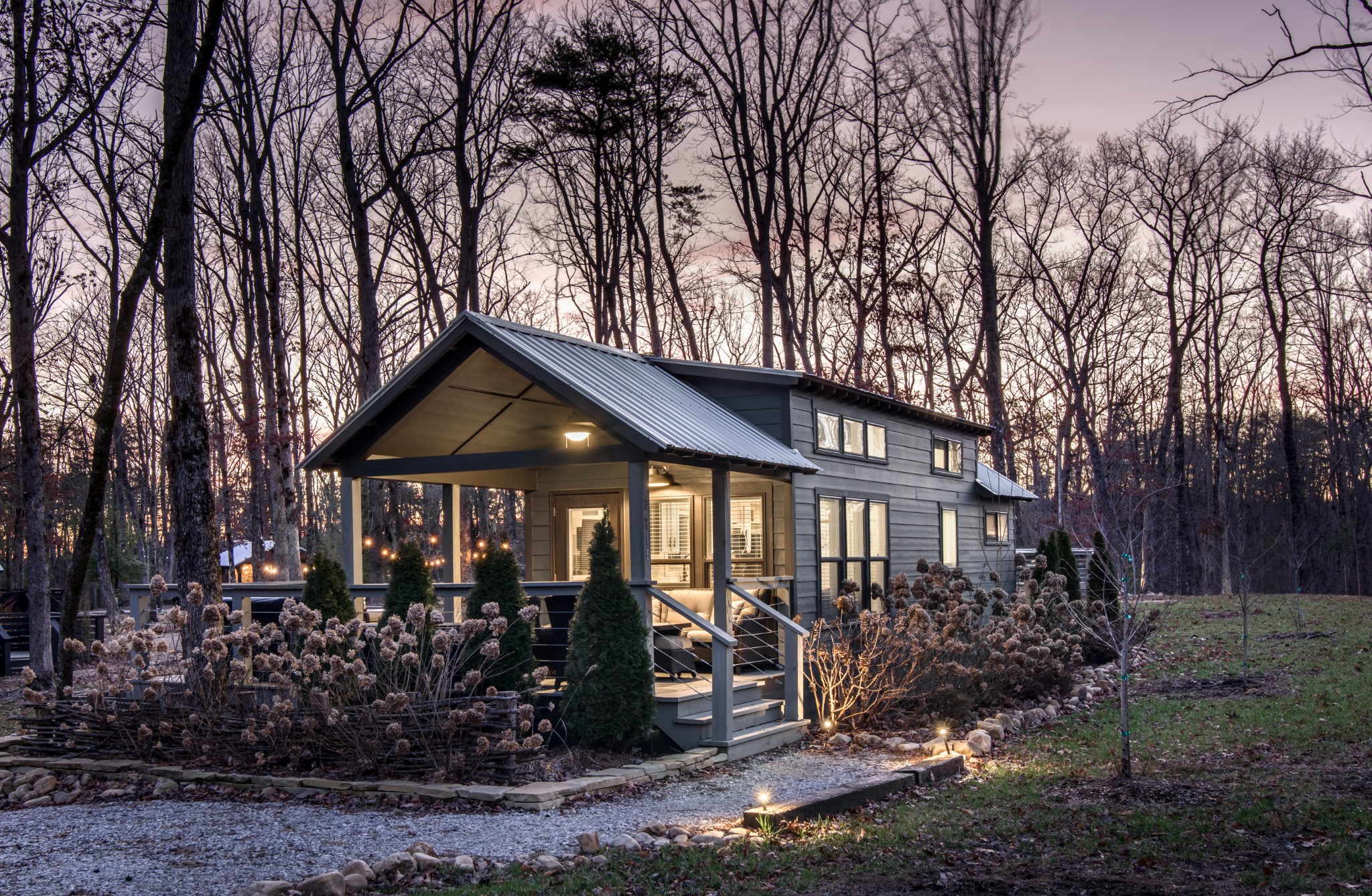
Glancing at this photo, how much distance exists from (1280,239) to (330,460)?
93.6ft

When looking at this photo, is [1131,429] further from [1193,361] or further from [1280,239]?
[1280,239]

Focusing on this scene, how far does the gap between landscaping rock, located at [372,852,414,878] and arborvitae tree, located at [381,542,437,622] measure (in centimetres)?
387

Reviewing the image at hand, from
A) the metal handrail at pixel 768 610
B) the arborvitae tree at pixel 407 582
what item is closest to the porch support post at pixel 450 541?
the arborvitae tree at pixel 407 582

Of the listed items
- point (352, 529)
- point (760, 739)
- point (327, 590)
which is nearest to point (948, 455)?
point (760, 739)

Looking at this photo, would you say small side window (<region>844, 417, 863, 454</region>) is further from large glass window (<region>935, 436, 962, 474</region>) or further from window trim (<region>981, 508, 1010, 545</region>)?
window trim (<region>981, 508, 1010, 545</region>)

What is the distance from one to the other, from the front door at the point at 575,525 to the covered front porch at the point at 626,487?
0.07 ft

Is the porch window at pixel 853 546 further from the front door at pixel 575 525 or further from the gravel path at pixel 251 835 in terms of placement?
the gravel path at pixel 251 835

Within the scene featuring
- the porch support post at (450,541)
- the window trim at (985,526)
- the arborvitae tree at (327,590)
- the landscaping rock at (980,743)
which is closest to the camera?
the landscaping rock at (980,743)

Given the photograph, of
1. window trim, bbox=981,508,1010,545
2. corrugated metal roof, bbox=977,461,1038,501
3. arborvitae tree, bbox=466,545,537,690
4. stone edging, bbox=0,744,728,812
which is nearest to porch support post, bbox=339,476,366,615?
arborvitae tree, bbox=466,545,537,690

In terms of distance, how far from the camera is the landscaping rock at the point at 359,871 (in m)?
Result: 5.99

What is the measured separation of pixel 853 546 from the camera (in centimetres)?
1561

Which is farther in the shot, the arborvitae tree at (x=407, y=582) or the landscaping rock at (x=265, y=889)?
the arborvitae tree at (x=407, y=582)

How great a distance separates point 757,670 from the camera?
13.0 m

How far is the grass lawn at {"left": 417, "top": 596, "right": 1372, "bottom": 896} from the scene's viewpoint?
19.1 ft
